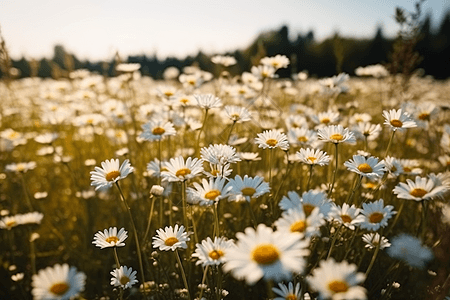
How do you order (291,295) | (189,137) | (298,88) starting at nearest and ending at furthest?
(291,295), (189,137), (298,88)

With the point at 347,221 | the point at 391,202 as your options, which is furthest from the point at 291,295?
the point at 391,202

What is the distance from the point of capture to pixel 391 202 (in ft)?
8.32

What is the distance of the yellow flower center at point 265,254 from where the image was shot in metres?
0.99

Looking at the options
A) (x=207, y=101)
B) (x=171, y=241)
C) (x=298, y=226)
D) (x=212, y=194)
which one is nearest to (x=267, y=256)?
(x=298, y=226)

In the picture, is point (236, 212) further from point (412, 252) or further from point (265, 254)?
point (265, 254)

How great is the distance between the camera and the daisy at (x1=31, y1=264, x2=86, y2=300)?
3.42ft

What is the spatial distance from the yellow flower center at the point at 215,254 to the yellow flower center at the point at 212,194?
0.81ft

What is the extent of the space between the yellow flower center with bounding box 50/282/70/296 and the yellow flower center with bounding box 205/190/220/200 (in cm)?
66

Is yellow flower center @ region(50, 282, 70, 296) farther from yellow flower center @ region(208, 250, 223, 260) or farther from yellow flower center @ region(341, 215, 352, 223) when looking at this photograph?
yellow flower center @ region(341, 215, 352, 223)

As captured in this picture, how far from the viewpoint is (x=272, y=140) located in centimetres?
192

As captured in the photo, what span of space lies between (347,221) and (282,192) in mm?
1061

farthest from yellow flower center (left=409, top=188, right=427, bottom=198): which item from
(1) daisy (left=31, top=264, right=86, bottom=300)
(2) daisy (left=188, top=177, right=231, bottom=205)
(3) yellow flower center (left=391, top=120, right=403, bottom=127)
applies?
(1) daisy (left=31, top=264, right=86, bottom=300)

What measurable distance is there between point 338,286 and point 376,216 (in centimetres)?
70

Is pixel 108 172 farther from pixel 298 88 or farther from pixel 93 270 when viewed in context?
pixel 298 88
